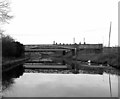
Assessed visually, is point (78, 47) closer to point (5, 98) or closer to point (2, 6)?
point (2, 6)

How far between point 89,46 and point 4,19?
166 feet

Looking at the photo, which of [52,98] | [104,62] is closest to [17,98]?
[52,98]

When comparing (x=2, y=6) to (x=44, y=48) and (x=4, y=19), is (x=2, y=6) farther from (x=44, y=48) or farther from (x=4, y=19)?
(x=44, y=48)

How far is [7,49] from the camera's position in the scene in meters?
36.4

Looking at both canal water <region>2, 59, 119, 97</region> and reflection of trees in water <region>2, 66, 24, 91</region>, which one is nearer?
canal water <region>2, 59, 119, 97</region>

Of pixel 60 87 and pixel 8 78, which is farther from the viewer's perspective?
pixel 8 78

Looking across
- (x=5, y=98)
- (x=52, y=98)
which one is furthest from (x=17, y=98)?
(x=52, y=98)

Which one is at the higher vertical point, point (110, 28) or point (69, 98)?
point (110, 28)

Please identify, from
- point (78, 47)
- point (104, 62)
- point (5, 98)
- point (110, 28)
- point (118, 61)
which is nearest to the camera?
point (5, 98)

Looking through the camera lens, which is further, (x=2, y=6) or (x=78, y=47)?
(x=78, y=47)

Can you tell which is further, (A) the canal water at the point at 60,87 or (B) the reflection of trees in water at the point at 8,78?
(B) the reflection of trees in water at the point at 8,78

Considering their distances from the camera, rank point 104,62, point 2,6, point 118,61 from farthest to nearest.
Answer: point 104,62
point 118,61
point 2,6

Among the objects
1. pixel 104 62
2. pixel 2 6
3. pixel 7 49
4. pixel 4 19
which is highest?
pixel 2 6

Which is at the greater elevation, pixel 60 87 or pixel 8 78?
pixel 60 87
